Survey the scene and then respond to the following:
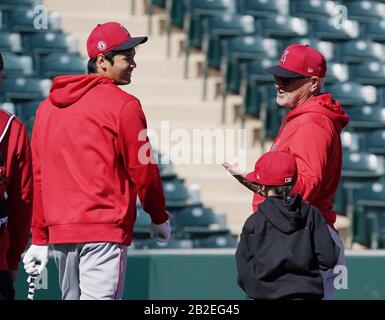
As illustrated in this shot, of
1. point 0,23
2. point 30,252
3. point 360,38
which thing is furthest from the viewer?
point 360,38

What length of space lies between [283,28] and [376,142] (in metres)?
1.69

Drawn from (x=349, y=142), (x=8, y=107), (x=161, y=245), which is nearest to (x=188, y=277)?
(x=161, y=245)

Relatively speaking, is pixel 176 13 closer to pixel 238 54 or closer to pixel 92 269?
pixel 238 54

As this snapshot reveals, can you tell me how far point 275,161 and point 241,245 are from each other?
323mm

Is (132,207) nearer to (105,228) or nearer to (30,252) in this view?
(105,228)

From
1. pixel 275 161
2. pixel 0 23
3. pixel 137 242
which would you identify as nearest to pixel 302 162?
pixel 275 161

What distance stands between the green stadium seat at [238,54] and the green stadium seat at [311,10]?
3.59ft

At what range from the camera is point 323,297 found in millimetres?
4598

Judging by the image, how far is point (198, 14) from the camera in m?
11.5

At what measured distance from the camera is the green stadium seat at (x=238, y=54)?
10953mm

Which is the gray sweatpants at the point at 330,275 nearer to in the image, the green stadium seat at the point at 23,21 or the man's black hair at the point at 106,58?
the man's black hair at the point at 106,58

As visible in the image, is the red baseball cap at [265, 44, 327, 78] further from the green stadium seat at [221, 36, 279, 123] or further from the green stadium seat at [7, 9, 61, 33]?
the green stadium seat at [7, 9, 61, 33]

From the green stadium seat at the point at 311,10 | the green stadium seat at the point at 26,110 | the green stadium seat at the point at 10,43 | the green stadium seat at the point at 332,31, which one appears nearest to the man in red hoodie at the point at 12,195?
the green stadium seat at the point at 26,110

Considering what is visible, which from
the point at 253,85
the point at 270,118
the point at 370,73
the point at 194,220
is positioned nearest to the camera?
the point at 194,220
